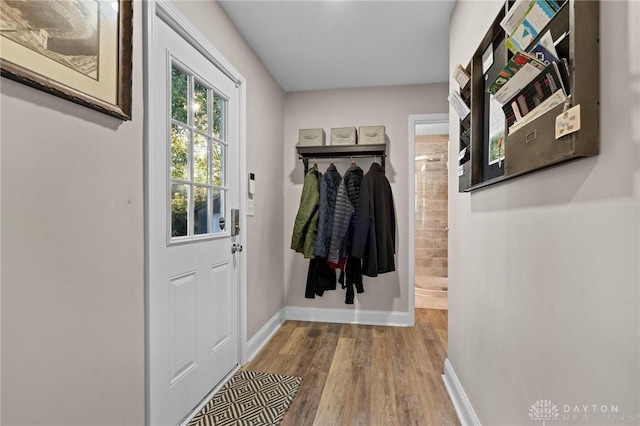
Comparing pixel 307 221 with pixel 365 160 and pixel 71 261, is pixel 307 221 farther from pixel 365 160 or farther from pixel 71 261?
pixel 71 261

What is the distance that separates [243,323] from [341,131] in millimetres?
1970

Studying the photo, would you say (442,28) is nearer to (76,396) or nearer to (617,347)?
(617,347)

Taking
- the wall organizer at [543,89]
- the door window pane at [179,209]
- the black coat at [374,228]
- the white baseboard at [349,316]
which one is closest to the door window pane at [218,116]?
the door window pane at [179,209]

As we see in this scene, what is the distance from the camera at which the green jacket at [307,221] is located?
9.59ft

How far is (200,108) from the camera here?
1.85 meters

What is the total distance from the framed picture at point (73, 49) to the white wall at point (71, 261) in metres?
0.05

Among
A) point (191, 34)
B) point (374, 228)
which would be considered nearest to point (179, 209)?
point (191, 34)

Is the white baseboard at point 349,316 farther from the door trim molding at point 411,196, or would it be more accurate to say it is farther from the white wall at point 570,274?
the white wall at point 570,274

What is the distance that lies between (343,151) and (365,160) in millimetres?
276

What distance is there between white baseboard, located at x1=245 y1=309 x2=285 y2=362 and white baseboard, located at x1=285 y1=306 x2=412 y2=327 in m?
0.16

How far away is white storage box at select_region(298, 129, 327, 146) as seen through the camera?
123 inches

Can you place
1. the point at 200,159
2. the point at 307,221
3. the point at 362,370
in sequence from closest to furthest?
the point at 200,159 → the point at 362,370 → the point at 307,221

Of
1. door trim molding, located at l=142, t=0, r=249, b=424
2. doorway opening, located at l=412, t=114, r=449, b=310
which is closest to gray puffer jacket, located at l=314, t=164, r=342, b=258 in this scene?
door trim molding, located at l=142, t=0, r=249, b=424

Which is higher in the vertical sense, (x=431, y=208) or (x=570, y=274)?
(x=431, y=208)
